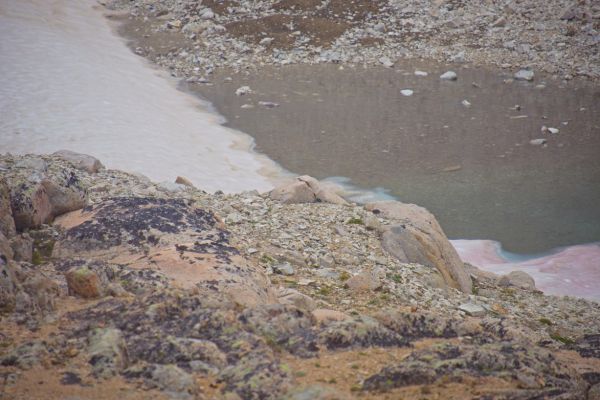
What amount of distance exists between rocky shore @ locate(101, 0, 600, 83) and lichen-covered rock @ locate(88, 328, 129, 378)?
22.1m

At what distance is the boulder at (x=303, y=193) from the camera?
10.7 metres

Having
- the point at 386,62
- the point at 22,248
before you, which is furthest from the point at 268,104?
the point at 22,248

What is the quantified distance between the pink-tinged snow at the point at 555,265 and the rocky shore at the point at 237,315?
6.77ft

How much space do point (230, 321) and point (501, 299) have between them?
5786 mm

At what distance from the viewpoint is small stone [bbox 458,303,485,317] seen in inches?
319

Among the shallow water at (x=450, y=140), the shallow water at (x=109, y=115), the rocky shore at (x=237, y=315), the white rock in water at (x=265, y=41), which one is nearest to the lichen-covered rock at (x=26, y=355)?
the rocky shore at (x=237, y=315)

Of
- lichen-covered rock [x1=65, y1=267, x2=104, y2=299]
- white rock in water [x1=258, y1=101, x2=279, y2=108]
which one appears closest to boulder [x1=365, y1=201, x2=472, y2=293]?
lichen-covered rock [x1=65, y1=267, x2=104, y2=299]

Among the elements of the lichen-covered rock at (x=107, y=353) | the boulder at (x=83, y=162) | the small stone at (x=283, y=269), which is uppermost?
the lichen-covered rock at (x=107, y=353)

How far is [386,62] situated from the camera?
27141 millimetres

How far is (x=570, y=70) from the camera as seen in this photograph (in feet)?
82.2

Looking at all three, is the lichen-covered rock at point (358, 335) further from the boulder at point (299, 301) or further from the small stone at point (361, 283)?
the small stone at point (361, 283)

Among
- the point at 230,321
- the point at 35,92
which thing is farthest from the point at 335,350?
the point at 35,92

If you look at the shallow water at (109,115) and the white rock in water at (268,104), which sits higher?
the white rock in water at (268,104)

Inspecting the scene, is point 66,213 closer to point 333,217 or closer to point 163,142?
point 333,217
